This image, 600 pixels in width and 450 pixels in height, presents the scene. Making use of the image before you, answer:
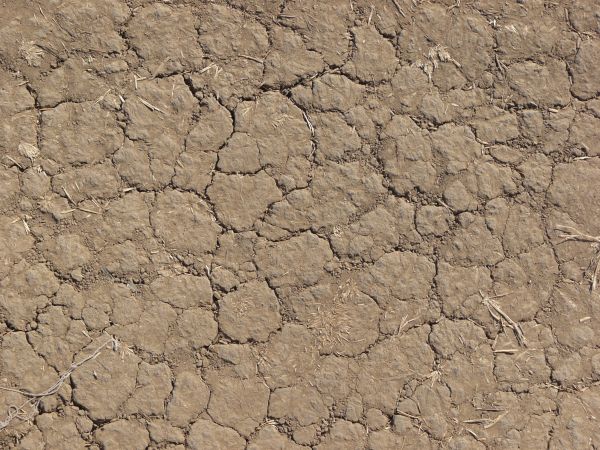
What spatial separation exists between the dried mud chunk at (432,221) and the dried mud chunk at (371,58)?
580 millimetres

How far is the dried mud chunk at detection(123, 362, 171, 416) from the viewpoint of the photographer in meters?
2.68

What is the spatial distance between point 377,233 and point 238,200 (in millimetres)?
582

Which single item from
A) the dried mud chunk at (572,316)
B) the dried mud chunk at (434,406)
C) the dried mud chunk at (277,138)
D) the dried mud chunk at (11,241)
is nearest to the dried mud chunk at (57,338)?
the dried mud chunk at (11,241)

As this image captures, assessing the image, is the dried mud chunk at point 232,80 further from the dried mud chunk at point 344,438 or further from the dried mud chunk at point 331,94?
the dried mud chunk at point 344,438

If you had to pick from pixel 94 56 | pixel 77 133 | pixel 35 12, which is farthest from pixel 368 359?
pixel 35 12

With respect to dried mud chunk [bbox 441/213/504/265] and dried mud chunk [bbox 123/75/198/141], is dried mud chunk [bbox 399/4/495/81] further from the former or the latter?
dried mud chunk [bbox 123/75/198/141]

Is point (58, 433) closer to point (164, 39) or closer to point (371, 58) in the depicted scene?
point (164, 39)

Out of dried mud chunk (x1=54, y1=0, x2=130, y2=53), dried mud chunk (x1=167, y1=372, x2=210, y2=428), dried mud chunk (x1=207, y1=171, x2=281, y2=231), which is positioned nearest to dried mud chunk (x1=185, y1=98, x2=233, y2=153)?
dried mud chunk (x1=207, y1=171, x2=281, y2=231)

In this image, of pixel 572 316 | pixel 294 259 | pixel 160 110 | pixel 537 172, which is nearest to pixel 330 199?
pixel 294 259

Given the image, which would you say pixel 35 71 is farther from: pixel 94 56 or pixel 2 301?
pixel 2 301

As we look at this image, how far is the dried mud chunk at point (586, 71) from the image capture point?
9.50 feet

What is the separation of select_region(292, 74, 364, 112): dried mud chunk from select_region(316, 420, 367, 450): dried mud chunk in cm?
129

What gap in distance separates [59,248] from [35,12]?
0.96 meters

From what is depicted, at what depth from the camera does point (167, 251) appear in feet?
8.96
